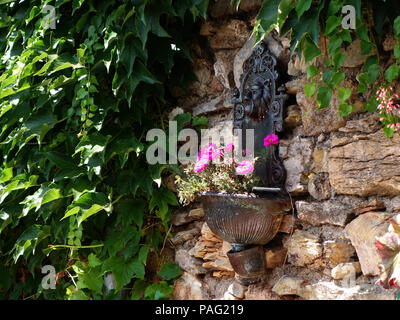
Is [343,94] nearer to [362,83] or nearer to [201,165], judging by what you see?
[362,83]

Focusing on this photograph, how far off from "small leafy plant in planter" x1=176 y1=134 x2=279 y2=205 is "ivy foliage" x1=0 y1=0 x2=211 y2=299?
0.51 ft

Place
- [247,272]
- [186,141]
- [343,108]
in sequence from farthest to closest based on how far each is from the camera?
1. [186,141]
2. [247,272]
3. [343,108]

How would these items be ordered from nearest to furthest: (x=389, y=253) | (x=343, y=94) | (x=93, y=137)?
(x=389, y=253) < (x=343, y=94) < (x=93, y=137)

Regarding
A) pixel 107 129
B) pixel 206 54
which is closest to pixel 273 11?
pixel 206 54

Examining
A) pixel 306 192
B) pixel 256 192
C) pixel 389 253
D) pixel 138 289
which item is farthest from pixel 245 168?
pixel 138 289

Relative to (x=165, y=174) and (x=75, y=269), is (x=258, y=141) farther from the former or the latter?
(x=75, y=269)

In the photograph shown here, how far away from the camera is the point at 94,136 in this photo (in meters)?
1.81

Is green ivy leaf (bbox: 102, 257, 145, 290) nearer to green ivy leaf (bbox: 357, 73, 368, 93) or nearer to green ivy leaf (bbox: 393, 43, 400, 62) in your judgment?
green ivy leaf (bbox: 357, 73, 368, 93)

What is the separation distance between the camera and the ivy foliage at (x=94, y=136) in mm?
1769

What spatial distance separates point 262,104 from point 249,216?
40cm

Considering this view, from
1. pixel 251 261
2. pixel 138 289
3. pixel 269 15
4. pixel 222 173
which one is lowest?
pixel 138 289

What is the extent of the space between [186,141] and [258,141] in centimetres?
37

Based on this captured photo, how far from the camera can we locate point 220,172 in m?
1.58

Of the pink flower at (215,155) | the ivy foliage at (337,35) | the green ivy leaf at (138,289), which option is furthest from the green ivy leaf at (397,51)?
the green ivy leaf at (138,289)
